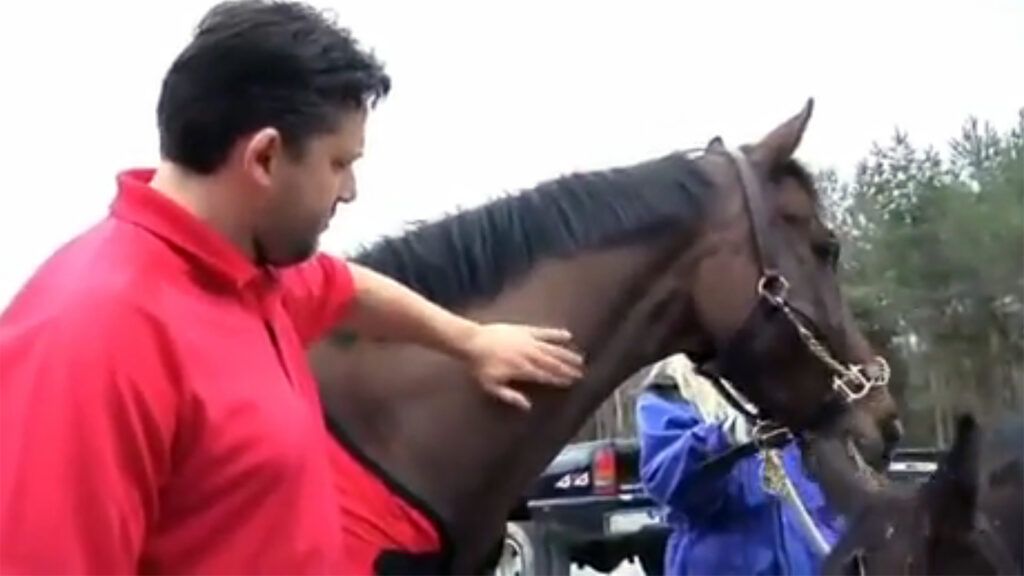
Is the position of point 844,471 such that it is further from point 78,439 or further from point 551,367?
point 78,439

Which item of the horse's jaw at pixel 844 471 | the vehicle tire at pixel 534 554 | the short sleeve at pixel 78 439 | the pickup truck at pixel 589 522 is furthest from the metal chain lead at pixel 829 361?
the vehicle tire at pixel 534 554

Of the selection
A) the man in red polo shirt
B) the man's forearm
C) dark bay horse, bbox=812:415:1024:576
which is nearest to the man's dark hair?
the man in red polo shirt

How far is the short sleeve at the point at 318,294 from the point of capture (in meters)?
2.39

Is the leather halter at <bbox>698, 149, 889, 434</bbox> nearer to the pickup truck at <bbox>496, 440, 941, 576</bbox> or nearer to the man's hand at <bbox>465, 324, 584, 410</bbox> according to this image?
the man's hand at <bbox>465, 324, 584, 410</bbox>

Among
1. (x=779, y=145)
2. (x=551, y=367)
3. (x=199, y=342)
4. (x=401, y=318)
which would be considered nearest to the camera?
(x=199, y=342)

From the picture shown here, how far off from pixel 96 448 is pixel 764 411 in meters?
1.85

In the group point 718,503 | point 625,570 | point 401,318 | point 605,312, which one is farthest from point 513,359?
point 625,570

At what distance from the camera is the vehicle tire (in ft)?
27.2

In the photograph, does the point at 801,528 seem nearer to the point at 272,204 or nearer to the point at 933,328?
the point at 933,328

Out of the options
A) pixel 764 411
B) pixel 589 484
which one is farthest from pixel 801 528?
pixel 589 484

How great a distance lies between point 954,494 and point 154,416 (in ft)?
6.93

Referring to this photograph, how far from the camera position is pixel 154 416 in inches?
62.3

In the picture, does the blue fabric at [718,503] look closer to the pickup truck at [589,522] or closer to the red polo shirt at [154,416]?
the red polo shirt at [154,416]

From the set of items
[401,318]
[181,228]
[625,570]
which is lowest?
[625,570]
